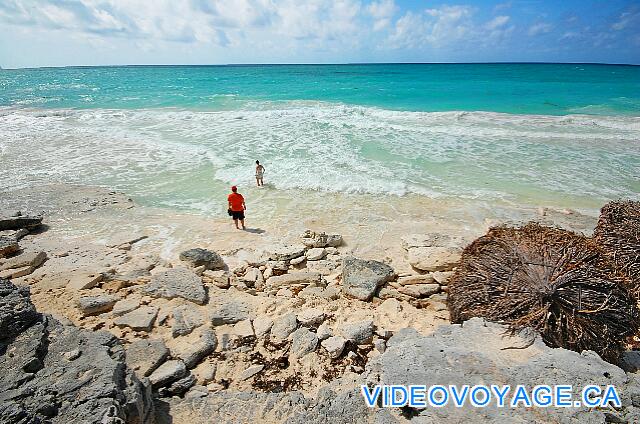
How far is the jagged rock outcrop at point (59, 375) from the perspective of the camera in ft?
8.98

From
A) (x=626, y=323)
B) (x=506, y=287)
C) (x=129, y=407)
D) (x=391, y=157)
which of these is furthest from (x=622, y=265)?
(x=391, y=157)

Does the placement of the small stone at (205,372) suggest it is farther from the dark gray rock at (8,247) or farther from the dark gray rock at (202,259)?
the dark gray rock at (8,247)

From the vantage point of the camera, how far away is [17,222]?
8.56 m

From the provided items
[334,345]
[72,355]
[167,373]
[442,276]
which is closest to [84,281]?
[167,373]

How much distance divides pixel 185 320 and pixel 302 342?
6.07 ft

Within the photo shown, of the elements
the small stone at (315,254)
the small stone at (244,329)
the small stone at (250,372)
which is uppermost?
the small stone at (250,372)

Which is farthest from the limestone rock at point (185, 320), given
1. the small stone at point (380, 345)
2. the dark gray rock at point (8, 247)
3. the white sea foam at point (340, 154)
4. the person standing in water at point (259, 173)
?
the person standing in water at point (259, 173)

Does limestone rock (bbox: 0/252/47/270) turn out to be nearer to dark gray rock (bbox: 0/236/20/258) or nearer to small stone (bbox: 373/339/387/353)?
dark gray rock (bbox: 0/236/20/258)

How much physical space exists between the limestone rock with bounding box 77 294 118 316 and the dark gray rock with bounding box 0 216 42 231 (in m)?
4.67

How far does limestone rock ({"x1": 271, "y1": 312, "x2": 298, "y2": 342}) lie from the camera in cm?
494

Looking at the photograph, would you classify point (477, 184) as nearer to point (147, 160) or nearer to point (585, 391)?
point (585, 391)

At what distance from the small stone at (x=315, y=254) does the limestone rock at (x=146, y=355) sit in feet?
11.2

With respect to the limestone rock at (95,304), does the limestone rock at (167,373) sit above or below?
above

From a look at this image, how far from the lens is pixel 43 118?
25.5 metres
